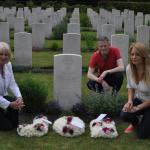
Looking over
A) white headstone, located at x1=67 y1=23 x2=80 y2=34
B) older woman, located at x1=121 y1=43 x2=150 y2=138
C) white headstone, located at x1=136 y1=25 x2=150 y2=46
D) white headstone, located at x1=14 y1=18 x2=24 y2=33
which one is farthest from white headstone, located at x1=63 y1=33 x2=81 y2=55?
white headstone, located at x1=14 y1=18 x2=24 y2=33

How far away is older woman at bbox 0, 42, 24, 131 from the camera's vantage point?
6672 millimetres

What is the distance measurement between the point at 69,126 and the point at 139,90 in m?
1.06

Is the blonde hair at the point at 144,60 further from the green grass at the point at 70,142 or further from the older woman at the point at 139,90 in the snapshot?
the green grass at the point at 70,142

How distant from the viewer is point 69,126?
6727 millimetres

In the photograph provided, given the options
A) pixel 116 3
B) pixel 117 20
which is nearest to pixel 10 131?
pixel 117 20

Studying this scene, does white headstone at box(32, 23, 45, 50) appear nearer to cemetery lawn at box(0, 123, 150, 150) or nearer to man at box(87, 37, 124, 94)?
man at box(87, 37, 124, 94)

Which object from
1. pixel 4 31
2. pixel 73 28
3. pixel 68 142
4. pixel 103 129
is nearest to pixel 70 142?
pixel 68 142

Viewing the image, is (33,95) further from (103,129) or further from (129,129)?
(129,129)

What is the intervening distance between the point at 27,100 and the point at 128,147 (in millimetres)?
1943

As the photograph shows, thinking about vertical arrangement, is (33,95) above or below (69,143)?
above

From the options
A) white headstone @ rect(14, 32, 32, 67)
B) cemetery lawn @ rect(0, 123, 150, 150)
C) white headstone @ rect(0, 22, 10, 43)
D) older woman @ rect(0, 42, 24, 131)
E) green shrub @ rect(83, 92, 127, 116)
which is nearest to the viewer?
cemetery lawn @ rect(0, 123, 150, 150)

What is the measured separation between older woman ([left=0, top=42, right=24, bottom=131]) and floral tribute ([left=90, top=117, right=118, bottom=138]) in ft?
3.34

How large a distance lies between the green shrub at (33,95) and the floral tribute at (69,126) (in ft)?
2.50

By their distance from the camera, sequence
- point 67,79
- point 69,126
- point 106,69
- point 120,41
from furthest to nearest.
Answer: point 120,41 < point 106,69 < point 67,79 < point 69,126
